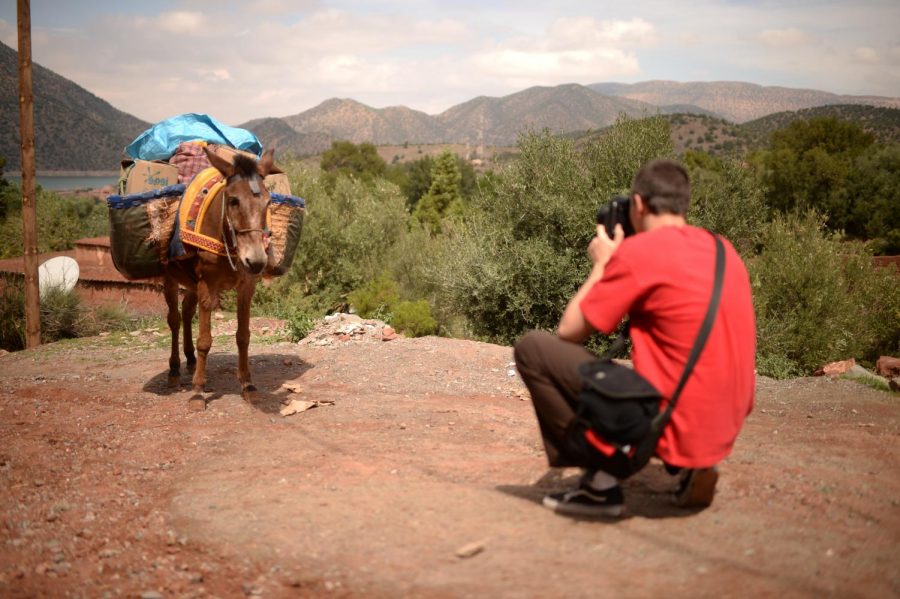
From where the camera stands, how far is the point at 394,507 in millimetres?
4176

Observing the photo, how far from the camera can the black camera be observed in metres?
4.09

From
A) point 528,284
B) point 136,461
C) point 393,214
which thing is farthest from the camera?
point 393,214

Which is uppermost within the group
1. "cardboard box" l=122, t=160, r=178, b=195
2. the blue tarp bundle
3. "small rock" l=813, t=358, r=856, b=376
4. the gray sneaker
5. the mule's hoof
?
the blue tarp bundle

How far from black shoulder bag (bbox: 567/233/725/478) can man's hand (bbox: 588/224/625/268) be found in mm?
569

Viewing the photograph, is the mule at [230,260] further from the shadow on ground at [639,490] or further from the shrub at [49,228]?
the shrub at [49,228]

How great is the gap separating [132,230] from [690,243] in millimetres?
6485

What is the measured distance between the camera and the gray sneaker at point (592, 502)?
12.5 feet

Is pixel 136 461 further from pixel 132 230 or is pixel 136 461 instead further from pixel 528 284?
pixel 528 284

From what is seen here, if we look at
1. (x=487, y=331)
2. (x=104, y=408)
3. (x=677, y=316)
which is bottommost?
(x=487, y=331)

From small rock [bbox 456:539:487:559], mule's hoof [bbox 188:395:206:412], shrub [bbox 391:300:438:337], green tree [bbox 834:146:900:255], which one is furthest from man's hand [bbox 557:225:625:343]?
green tree [bbox 834:146:900:255]

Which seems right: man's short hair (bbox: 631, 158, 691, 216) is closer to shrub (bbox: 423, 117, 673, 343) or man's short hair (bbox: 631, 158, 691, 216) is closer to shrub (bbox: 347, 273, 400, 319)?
shrub (bbox: 423, 117, 673, 343)

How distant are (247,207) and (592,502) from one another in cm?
466

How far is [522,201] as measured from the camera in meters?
17.3

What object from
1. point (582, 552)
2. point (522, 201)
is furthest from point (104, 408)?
point (522, 201)
